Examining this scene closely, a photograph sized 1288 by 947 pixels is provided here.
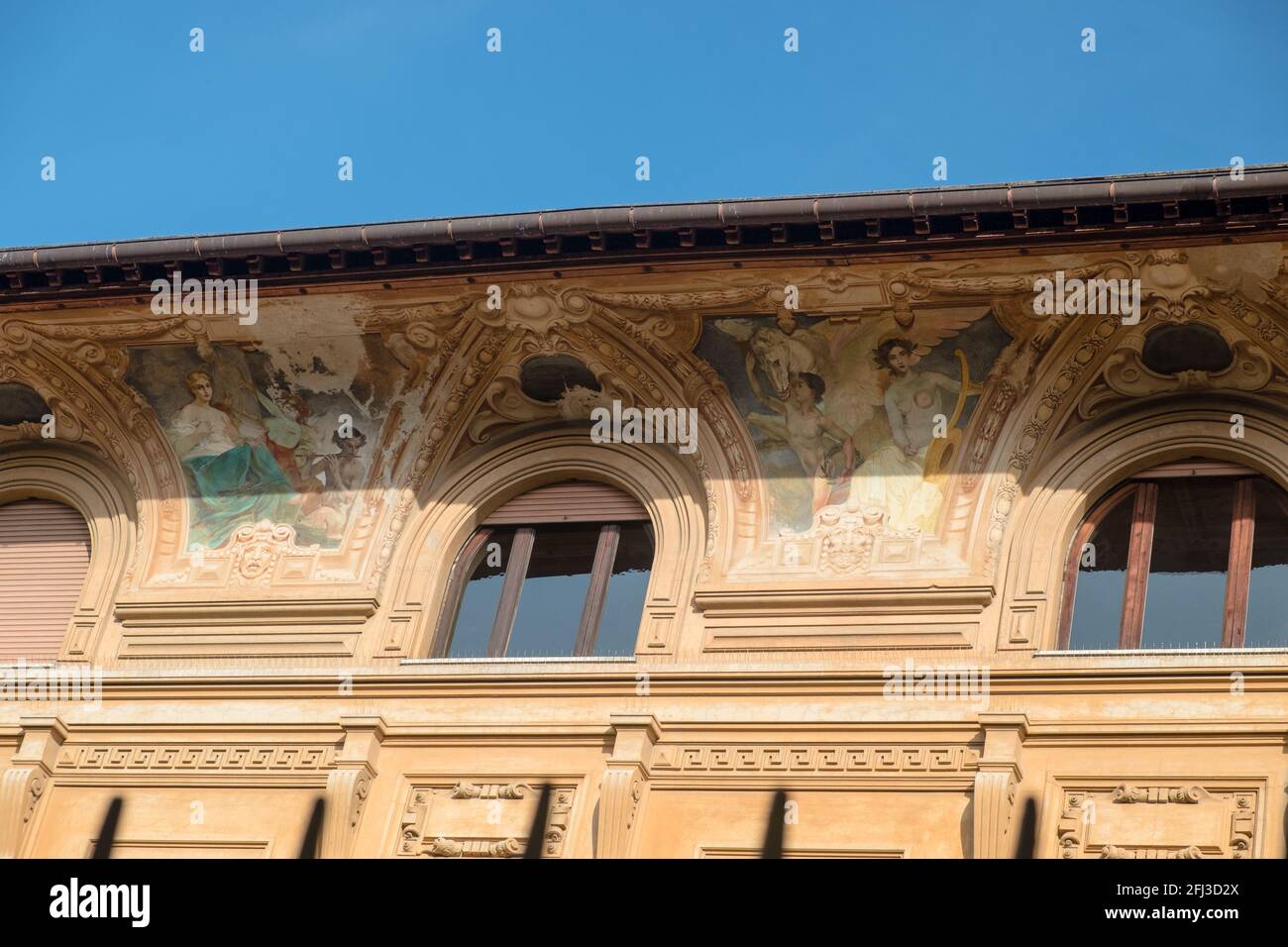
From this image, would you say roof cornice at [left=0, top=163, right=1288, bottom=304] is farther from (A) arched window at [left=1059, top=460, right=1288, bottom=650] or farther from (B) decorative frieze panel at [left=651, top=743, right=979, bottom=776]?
(B) decorative frieze panel at [left=651, top=743, right=979, bottom=776]

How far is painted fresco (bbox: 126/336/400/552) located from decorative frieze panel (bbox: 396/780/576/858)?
8.16 feet

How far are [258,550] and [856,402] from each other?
4322mm

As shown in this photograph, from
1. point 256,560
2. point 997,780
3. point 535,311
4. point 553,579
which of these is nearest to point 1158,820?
point 997,780

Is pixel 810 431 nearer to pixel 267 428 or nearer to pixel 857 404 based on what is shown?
pixel 857 404

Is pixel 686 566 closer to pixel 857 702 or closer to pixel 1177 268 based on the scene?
pixel 857 702

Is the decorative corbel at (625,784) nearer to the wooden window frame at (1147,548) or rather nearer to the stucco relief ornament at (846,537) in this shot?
the stucco relief ornament at (846,537)

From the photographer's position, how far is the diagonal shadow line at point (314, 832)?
474 inches

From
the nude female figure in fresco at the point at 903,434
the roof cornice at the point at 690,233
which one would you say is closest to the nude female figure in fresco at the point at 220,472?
the roof cornice at the point at 690,233

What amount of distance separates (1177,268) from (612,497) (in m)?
4.10

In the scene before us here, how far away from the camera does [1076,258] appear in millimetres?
12391

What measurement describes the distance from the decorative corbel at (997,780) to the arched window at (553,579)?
2.60 meters

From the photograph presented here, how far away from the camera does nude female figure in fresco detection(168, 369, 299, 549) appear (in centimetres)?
1416

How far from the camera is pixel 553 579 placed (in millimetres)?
13523

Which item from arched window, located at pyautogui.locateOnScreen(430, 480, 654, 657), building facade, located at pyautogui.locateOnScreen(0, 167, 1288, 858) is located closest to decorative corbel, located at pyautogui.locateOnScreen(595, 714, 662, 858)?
building facade, located at pyautogui.locateOnScreen(0, 167, 1288, 858)
